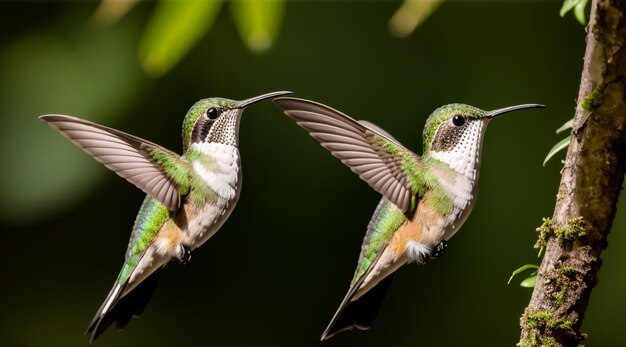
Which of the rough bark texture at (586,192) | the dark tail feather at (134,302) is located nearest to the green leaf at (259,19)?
the rough bark texture at (586,192)

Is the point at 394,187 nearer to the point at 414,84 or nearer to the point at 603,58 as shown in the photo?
the point at 603,58

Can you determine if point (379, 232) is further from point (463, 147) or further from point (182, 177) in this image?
point (182, 177)

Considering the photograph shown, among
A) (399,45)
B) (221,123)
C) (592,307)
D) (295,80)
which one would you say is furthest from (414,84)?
(221,123)

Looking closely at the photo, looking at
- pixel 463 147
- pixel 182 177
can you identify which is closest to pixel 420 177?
pixel 463 147

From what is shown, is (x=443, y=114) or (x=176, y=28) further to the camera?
(x=443, y=114)

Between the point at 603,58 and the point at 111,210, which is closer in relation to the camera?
the point at 603,58

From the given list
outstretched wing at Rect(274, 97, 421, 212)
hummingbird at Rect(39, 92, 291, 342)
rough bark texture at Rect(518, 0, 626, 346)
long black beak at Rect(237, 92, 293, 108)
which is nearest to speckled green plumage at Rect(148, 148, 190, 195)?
hummingbird at Rect(39, 92, 291, 342)

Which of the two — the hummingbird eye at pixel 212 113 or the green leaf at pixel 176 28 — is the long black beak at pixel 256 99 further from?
the green leaf at pixel 176 28

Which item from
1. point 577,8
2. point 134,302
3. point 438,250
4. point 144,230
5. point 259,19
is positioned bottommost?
point 134,302
